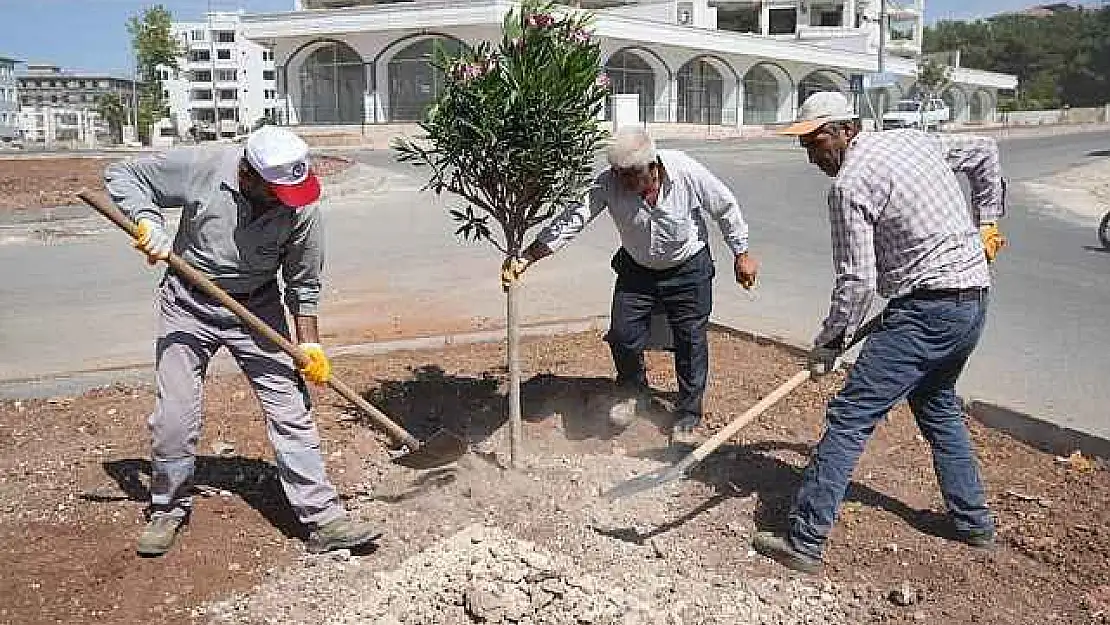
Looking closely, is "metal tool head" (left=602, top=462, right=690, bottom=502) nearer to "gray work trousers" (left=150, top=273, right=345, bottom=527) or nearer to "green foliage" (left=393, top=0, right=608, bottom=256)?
"gray work trousers" (left=150, top=273, right=345, bottom=527)

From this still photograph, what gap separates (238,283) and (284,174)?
2.06 feet

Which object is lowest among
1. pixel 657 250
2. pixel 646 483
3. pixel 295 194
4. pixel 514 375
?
pixel 646 483

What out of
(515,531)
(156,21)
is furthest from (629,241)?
(156,21)

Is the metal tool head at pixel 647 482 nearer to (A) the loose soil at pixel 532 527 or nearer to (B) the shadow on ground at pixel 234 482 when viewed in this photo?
(A) the loose soil at pixel 532 527

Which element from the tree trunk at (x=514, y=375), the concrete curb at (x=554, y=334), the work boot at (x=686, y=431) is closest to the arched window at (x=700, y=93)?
the concrete curb at (x=554, y=334)

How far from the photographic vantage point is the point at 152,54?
5288cm

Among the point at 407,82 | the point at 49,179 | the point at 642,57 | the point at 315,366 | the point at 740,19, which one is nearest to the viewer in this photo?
the point at 315,366

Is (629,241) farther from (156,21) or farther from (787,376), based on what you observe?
(156,21)

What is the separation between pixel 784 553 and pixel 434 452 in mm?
1679

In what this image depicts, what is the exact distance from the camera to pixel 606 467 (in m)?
4.91

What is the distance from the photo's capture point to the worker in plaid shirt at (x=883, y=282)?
11.7 feet

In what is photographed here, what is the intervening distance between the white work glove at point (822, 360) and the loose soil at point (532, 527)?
710 millimetres

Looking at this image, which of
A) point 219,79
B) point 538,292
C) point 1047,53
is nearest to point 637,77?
point 538,292

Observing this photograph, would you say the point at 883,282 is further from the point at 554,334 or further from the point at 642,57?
the point at 642,57
